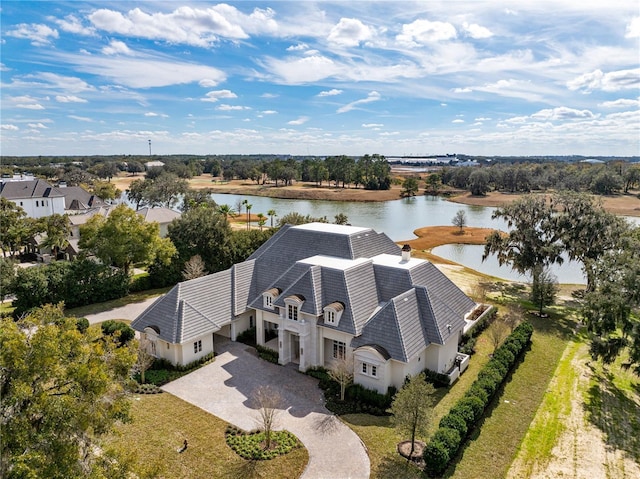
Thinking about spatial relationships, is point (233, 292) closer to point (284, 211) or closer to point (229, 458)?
point (229, 458)

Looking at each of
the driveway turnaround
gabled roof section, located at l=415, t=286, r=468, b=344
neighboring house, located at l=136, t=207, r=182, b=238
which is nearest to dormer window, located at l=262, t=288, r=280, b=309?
the driveway turnaround

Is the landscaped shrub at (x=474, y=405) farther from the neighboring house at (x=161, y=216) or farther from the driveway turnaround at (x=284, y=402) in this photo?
the neighboring house at (x=161, y=216)

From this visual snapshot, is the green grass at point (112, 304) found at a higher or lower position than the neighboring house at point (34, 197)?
lower

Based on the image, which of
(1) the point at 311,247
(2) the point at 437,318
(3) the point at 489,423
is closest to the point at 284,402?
(2) the point at 437,318

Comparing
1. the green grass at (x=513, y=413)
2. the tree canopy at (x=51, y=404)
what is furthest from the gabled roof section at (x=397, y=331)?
the tree canopy at (x=51, y=404)

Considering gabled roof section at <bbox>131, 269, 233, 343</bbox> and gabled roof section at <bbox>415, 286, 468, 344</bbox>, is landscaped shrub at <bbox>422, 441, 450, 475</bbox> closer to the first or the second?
gabled roof section at <bbox>415, 286, 468, 344</bbox>

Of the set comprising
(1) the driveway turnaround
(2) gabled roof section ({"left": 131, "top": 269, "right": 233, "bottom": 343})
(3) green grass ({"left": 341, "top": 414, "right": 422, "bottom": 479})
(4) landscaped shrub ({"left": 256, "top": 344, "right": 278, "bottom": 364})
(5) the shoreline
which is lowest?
(3) green grass ({"left": 341, "top": 414, "right": 422, "bottom": 479})

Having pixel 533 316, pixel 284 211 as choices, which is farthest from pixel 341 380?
pixel 284 211
